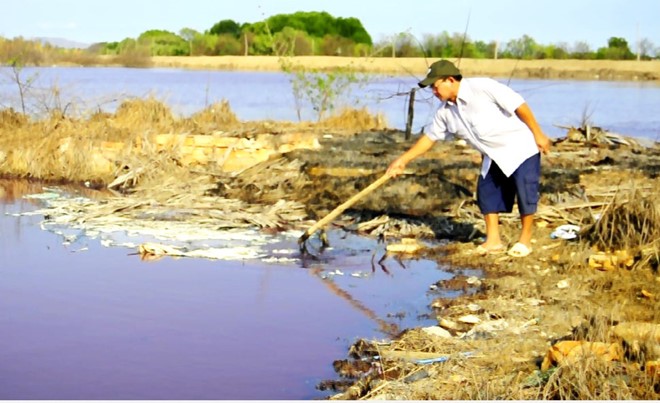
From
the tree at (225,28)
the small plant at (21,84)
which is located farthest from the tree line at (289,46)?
the small plant at (21,84)

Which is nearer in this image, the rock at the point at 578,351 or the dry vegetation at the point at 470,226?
the rock at the point at 578,351

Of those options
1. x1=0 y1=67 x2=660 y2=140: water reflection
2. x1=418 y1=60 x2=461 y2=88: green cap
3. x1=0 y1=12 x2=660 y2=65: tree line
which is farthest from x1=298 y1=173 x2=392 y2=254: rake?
x1=0 y1=12 x2=660 y2=65: tree line

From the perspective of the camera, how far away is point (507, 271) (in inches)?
315

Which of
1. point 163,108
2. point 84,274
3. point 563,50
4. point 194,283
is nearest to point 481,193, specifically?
point 194,283

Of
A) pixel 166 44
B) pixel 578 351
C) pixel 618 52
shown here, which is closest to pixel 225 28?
pixel 166 44

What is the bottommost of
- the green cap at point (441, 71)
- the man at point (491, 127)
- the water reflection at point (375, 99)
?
the water reflection at point (375, 99)

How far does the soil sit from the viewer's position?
5121 millimetres

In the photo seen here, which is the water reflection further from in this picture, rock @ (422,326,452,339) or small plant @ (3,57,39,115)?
rock @ (422,326,452,339)

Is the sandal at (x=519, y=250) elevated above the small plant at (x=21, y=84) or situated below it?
below

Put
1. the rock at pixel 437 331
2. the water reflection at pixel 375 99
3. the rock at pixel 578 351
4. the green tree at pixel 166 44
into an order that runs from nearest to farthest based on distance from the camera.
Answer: the rock at pixel 578 351, the rock at pixel 437 331, the water reflection at pixel 375 99, the green tree at pixel 166 44

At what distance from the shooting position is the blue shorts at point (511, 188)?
316 inches

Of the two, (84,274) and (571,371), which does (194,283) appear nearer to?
(84,274)

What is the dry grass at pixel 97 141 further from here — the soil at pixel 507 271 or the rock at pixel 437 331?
the rock at pixel 437 331

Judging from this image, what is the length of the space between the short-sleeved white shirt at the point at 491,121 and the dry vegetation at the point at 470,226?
79 cm
